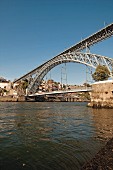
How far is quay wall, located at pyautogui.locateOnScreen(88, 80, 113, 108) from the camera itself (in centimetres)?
3425

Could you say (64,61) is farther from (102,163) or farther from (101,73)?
(102,163)

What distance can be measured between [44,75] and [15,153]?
81909 millimetres

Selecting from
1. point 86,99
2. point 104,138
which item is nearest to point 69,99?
point 86,99

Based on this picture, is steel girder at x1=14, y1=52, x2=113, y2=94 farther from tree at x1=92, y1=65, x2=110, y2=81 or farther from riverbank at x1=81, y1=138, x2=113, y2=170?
riverbank at x1=81, y1=138, x2=113, y2=170

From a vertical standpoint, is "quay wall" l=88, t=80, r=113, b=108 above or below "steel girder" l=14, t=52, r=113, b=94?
below

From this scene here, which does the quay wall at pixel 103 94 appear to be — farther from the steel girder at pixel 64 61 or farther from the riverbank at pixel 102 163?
the riverbank at pixel 102 163

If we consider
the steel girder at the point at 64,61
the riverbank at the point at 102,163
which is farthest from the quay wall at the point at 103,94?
the riverbank at the point at 102,163

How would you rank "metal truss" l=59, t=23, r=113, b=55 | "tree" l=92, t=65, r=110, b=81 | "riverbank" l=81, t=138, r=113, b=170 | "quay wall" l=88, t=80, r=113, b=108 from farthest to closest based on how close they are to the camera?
"tree" l=92, t=65, r=110, b=81 → "metal truss" l=59, t=23, r=113, b=55 → "quay wall" l=88, t=80, r=113, b=108 → "riverbank" l=81, t=138, r=113, b=170

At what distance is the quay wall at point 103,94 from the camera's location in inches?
1348

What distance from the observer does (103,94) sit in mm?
35531

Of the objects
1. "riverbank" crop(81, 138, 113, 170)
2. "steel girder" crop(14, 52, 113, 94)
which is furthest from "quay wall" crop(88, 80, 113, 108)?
"riverbank" crop(81, 138, 113, 170)

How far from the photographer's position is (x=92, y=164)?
221 inches

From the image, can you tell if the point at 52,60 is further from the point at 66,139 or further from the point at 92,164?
the point at 92,164

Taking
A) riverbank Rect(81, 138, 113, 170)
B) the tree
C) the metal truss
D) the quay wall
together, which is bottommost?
riverbank Rect(81, 138, 113, 170)
